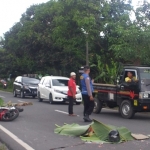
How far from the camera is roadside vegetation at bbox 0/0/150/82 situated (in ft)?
70.5

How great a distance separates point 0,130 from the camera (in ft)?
37.7

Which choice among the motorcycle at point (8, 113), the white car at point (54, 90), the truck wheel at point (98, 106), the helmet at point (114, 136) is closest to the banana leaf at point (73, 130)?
the helmet at point (114, 136)

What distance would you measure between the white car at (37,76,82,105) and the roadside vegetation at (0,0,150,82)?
87.3 inches

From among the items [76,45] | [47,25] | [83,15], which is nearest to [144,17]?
[83,15]

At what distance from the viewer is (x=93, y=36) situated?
25.6 meters

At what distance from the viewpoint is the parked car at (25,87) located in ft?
99.0

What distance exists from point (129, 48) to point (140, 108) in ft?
23.6

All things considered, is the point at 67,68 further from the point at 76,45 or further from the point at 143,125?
the point at 143,125

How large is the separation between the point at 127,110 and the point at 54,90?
850 centimetres

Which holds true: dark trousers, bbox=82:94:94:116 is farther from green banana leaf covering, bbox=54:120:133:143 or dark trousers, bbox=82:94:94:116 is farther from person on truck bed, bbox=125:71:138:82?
green banana leaf covering, bbox=54:120:133:143

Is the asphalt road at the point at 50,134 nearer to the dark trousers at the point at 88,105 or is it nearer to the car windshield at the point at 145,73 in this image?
the dark trousers at the point at 88,105

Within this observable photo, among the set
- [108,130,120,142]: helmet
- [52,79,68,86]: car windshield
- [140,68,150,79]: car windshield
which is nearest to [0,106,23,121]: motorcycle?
[140,68,150,79]: car windshield

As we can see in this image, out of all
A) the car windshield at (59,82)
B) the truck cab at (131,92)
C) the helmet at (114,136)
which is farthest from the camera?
the car windshield at (59,82)

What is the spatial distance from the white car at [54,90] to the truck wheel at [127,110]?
769 centimetres
